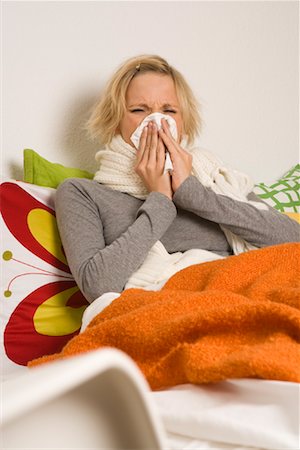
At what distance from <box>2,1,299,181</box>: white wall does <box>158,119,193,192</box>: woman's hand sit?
338 millimetres

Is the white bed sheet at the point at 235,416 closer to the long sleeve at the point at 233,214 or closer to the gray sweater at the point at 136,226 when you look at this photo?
the gray sweater at the point at 136,226

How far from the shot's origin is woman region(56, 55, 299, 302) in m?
1.09

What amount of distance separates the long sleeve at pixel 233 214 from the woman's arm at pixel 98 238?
5cm

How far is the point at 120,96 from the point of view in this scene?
4.47 feet

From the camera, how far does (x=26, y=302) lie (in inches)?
43.1

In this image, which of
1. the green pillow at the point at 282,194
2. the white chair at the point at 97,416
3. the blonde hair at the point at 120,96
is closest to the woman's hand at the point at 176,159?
the blonde hair at the point at 120,96

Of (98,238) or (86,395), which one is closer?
(86,395)

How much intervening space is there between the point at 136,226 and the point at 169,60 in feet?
2.54

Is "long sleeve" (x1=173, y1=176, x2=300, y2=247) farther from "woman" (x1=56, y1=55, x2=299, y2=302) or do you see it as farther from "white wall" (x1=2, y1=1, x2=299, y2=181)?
"white wall" (x1=2, y1=1, x2=299, y2=181)

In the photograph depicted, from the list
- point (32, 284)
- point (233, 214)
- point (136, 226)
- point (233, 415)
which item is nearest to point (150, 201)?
point (136, 226)

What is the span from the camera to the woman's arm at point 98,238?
3.45 feet

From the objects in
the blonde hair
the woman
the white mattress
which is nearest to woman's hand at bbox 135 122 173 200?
the woman

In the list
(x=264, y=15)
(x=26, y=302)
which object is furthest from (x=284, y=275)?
(x=264, y=15)

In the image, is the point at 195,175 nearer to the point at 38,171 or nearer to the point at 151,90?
the point at 151,90
